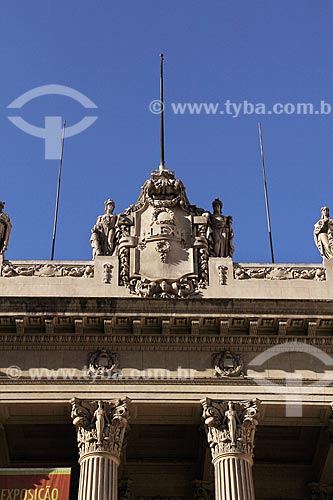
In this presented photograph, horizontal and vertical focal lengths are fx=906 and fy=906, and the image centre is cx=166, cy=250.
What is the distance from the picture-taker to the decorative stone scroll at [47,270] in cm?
3180

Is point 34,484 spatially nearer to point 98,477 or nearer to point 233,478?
point 98,477

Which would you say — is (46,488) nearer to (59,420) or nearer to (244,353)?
(59,420)

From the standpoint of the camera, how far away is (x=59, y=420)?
97.9 ft

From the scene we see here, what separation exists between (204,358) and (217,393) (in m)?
1.34

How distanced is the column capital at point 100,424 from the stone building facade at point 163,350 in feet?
0.11

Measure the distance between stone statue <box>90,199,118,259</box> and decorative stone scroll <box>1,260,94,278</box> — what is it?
720mm

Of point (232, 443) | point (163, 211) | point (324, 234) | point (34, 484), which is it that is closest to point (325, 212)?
point (324, 234)

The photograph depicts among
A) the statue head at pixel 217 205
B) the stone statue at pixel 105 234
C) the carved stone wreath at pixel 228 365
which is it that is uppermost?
the statue head at pixel 217 205

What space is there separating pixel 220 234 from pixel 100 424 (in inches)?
339

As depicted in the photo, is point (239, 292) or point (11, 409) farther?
point (239, 292)

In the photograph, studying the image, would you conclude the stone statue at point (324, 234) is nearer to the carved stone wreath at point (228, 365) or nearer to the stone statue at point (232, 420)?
the carved stone wreath at point (228, 365)

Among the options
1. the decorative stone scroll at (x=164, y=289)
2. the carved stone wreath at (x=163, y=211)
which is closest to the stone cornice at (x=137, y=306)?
the decorative stone scroll at (x=164, y=289)

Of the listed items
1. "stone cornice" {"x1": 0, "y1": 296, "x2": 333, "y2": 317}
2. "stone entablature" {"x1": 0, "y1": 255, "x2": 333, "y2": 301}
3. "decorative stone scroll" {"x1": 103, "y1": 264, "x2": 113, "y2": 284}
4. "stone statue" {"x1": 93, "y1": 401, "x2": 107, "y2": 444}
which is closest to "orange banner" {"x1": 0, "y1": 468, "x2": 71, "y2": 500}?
"stone statue" {"x1": 93, "y1": 401, "x2": 107, "y2": 444}

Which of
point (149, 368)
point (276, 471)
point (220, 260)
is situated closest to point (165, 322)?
point (149, 368)
